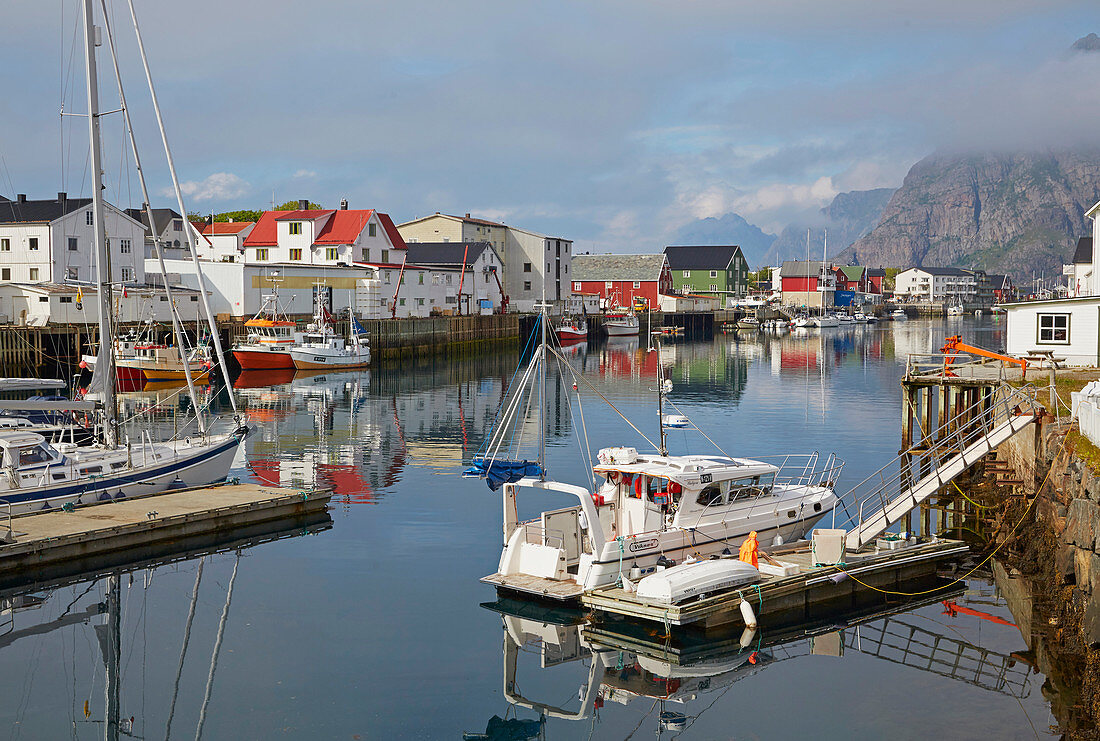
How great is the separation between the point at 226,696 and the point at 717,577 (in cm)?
949

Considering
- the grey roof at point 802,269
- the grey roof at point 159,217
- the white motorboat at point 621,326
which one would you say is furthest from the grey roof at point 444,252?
the grey roof at point 802,269

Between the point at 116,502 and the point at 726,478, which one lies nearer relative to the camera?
the point at 726,478

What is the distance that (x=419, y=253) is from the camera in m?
111

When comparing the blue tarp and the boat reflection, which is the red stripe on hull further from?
the boat reflection

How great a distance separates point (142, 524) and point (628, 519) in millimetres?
11902

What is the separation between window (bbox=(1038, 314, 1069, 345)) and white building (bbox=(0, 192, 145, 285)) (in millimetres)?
66024

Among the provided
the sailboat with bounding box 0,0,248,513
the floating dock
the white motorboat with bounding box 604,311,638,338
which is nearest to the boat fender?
the floating dock

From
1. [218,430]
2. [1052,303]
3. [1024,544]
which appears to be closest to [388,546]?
[1024,544]

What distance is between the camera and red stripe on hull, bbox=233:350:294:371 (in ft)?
238

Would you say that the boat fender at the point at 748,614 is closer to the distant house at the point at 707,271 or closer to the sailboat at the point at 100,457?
the sailboat at the point at 100,457

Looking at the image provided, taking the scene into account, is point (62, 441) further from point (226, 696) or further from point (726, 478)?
point (726, 478)

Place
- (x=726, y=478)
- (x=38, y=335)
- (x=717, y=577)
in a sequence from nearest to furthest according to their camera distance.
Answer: (x=717, y=577)
(x=726, y=478)
(x=38, y=335)

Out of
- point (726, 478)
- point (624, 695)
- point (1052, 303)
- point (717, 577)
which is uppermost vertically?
point (1052, 303)

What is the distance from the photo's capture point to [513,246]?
4825 inches
